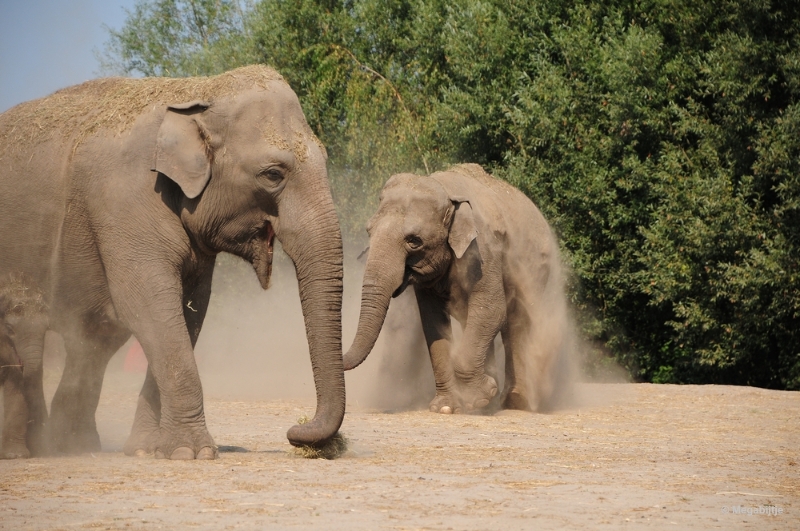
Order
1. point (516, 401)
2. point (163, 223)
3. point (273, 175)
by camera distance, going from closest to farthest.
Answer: point (273, 175), point (163, 223), point (516, 401)

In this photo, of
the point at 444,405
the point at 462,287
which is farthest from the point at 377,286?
the point at 444,405

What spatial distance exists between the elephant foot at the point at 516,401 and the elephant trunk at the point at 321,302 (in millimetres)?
6574

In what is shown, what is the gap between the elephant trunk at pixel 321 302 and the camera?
8695 millimetres

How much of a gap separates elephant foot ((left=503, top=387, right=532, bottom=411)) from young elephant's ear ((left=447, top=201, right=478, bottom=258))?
2170mm

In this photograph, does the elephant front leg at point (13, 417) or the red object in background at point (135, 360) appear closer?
the elephant front leg at point (13, 417)

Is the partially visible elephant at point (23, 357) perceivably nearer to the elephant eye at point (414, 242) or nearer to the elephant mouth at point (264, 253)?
the elephant mouth at point (264, 253)

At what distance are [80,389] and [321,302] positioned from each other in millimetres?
2282

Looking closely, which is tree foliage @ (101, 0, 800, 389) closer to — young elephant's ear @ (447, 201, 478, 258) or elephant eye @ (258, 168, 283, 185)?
young elephant's ear @ (447, 201, 478, 258)

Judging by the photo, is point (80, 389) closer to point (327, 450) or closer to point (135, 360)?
point (327, 450)

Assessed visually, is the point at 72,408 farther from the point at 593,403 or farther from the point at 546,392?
the point at 593,403

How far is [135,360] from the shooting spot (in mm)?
25344

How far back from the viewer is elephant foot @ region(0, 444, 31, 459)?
29.7 feet

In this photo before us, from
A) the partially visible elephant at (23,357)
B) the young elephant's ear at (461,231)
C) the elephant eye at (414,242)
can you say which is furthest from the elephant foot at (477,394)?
the partially visible elephant at (23,357)

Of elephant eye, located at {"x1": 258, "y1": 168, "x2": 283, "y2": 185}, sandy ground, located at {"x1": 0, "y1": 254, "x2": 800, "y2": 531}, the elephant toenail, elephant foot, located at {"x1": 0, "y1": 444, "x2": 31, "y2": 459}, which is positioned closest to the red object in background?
sandy ground, located at {"x1": 0, "y1": 254, "x2": 800, "y2": 531}
